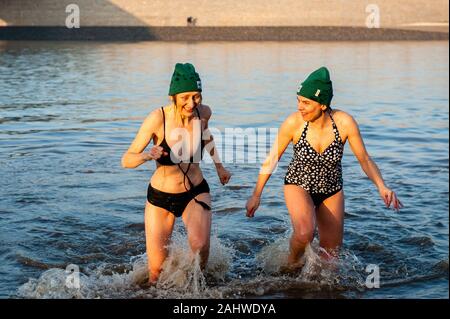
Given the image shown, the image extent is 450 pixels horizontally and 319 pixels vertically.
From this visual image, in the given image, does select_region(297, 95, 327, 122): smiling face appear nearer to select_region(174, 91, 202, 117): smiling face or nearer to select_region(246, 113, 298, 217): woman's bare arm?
select_region(246, 113, 298, 217): woman's bare arm

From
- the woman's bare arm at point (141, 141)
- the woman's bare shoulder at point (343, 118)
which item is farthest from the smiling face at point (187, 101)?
the woman's bare shoulder at point (343, 118)

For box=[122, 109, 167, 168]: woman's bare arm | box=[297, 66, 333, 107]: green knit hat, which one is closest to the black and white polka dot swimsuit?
box=[297, 66, 333, 107]: green knit hat

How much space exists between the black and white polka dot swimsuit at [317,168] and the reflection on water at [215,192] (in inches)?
22.8

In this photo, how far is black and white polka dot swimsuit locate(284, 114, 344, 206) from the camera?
7152 mm

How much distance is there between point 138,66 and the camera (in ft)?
86.8

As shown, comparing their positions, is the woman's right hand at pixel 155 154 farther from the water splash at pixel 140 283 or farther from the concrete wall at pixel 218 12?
the concrete wall at pixel 218 12

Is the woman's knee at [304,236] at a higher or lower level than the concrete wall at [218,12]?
lower

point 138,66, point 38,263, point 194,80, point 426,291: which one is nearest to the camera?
point 194,80

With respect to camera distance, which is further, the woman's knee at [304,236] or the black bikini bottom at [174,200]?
the woman's knee at [304,236]

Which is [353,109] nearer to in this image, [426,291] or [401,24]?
[426,291]

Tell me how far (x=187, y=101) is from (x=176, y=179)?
25.8 inches

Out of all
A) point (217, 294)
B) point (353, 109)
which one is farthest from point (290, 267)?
point (353, 109)

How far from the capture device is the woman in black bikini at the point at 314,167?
7027mm
